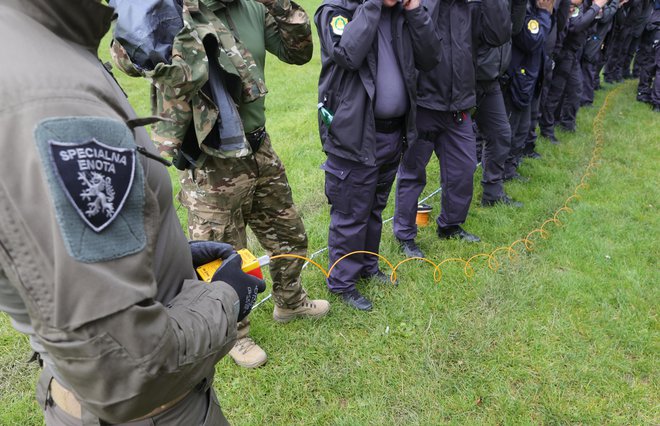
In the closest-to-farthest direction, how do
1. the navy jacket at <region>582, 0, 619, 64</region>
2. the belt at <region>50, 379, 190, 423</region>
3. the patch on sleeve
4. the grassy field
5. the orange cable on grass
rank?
the patch on sleeve < the belt at <region>50, 379, 190, 423</region> < the grassy field < the orange cable on grass < the navy jacket at <region>582, 0, 619, 64</region>

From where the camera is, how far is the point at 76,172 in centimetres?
83

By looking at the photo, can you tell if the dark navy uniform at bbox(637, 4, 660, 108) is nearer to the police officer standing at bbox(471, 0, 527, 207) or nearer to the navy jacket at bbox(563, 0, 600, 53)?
the navy jacket at bbox(563, 0, 600, 53)

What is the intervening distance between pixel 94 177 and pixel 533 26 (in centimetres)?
481

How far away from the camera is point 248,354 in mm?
3004

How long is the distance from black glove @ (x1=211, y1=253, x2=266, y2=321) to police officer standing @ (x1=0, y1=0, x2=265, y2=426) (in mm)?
305

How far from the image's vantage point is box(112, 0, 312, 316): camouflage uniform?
206 cm

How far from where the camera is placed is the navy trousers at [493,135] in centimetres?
454

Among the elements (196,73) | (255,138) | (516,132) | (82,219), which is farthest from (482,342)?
(516,132)

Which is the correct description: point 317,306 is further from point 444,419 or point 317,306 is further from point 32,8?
point 32,8

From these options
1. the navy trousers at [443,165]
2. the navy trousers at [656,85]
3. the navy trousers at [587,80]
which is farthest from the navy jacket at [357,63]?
the navy trousers at [656,85]

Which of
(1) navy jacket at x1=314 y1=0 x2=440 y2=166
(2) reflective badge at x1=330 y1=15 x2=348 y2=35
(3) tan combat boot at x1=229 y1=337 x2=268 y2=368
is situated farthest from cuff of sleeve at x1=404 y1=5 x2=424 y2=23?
(3) tan combat boot at x1=229 y1=337 x2=268 y2=368

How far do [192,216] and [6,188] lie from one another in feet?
6.16

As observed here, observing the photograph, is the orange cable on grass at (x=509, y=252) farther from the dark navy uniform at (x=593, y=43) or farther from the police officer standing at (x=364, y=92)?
the dark navy uniform at (x=593, y=43)

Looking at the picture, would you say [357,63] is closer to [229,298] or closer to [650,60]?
[229,298]
